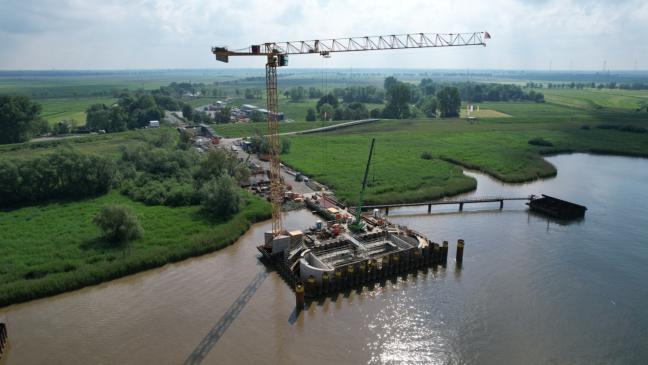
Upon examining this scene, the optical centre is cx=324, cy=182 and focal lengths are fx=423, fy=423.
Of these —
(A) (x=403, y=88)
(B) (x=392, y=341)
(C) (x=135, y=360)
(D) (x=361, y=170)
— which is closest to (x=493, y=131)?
(A) (x=403, y=88)

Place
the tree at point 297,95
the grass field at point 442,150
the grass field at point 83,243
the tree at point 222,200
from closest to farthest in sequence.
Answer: the grass field at point 83,243, the tree at point 222,200, the grass field at point 442,150, the tree at point 297,95

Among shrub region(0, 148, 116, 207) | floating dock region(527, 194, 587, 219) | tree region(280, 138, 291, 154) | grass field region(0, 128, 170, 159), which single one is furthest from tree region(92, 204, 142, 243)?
floating dock region(527, 194, 587, 219)

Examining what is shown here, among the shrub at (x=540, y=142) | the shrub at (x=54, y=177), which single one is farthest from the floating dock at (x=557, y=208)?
the shrub at (x=54, y=177)

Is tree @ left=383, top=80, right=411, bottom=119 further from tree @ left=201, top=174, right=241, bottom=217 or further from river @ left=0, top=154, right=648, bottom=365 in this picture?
river @ left=0, top=154, right=648, bottom=365

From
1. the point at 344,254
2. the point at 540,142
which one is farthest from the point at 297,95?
the point at 344,254

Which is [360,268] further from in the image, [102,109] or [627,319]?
[102,109]

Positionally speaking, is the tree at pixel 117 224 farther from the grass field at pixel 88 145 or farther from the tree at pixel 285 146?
the tree at pixel 285 146
